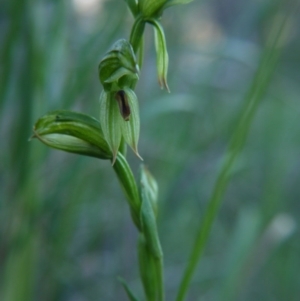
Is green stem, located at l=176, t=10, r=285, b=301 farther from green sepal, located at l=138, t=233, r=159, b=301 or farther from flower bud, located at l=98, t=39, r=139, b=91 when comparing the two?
flower bud, located at l=98, t=39, r=139, b=91

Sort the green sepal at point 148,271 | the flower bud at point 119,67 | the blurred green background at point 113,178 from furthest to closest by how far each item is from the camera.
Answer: the blurred green background at point 113,178, the green sepal at point 148,271, the flower bud at point 119,67

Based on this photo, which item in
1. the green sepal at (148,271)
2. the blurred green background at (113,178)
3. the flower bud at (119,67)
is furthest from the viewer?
the blurred green background at (113,178)

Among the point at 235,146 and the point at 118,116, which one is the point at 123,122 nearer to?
the point at 118,116

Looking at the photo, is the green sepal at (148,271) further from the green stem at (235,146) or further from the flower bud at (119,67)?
the flower bud at (119,67)

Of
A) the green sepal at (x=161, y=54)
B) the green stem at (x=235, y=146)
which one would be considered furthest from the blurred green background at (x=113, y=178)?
the green sepal at (x=161, y=54)

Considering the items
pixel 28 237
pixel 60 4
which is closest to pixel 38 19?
pixel 60 4
